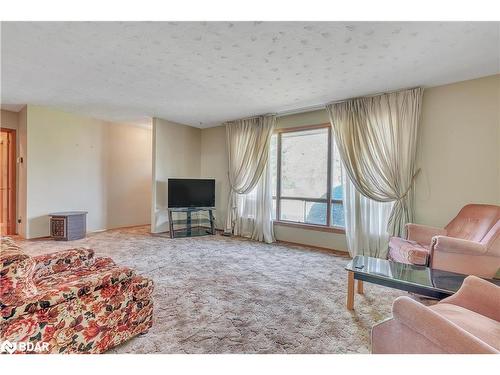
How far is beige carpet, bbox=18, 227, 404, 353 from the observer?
178 cm

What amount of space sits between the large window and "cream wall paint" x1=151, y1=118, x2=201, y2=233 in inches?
86.8

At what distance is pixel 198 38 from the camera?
2324mm

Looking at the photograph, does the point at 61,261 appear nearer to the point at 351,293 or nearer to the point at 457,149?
the point at 351,293

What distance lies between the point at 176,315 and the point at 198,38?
2.48 metres

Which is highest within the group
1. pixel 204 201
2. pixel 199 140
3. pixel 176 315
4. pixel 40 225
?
pixel 199 140

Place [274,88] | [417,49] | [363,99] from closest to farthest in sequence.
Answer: [417,49]
[274,88]
[363,99]

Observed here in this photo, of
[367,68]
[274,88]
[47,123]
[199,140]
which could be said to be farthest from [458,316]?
[47,123]

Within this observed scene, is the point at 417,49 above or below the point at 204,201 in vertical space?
above

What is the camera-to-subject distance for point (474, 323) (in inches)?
51.1

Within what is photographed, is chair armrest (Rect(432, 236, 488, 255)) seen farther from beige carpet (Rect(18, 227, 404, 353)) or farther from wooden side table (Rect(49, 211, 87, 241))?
wooden side table (Rect(49, 211, 87, 241))

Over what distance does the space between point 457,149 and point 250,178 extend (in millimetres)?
3348

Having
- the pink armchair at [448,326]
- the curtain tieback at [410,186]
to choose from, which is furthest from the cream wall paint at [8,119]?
the curtain tieback at [410,186]

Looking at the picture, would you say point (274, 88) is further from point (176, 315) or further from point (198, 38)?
point (176, 315)

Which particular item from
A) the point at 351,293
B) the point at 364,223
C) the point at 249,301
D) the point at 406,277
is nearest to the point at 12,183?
the point at 249,301
